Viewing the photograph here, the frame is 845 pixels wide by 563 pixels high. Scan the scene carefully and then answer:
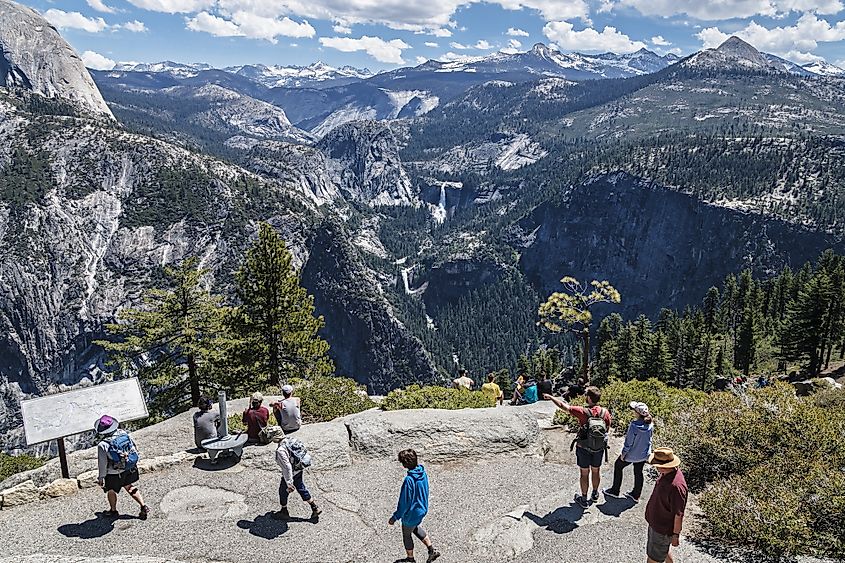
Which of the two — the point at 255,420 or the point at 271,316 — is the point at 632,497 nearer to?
the point at 255,420

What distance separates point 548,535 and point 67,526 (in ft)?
36.0

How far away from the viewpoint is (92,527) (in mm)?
12953

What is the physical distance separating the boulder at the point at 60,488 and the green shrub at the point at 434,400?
1102cm

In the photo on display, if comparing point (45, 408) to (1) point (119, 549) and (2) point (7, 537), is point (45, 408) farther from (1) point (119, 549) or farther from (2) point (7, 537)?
(1) point (119, 549)

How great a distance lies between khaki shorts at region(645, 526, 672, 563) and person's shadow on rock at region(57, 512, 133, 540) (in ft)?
37.4

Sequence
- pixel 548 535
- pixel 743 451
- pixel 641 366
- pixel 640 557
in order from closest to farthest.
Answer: pixel 640 557, pixel 548 535, pixel 743 451, pixel 641 366

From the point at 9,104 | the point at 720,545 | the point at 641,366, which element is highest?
the point at 9,104

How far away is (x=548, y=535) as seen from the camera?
12555mm

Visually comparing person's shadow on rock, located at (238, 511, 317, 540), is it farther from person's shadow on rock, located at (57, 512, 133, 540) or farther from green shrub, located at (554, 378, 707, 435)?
green shrub, located at (554, 378, 707, 435)

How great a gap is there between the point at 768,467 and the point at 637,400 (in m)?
6.59

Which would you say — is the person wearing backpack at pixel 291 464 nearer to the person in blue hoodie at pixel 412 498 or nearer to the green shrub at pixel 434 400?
the person in blue hoodie at pixel 412 498

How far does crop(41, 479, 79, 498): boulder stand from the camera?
1451cm

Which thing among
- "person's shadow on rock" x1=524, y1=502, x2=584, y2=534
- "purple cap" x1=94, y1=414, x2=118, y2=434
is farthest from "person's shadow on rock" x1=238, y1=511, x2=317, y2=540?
"person's shadow on rock" x1=524, y1=502, x2=584, y2=534

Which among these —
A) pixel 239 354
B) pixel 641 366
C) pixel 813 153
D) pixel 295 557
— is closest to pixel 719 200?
pixel 813 153
